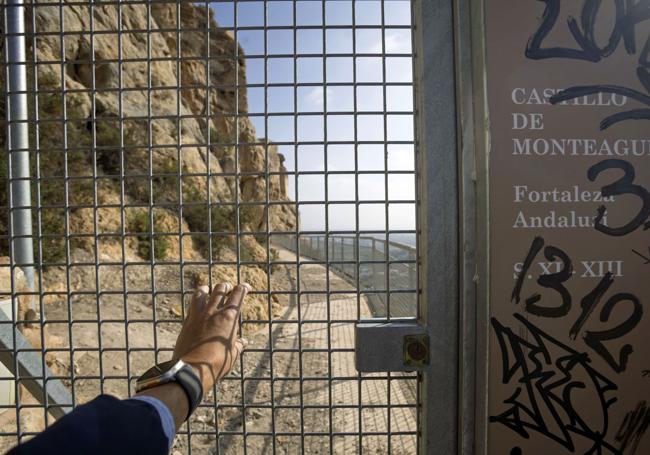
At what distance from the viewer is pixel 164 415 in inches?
40.4

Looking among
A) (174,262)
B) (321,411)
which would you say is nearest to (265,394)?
(321,411)

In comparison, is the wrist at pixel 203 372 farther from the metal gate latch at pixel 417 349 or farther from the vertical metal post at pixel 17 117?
the vertical metal post at pixel 17 117

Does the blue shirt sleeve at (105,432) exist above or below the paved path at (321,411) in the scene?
above

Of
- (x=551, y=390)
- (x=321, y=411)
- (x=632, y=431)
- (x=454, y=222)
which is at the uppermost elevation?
(x=454, y=222)

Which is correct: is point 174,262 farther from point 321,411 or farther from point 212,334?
point 321,411

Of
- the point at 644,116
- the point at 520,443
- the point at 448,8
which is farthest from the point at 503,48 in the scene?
the point at 520,443

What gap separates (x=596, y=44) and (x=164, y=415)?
236 centimetres

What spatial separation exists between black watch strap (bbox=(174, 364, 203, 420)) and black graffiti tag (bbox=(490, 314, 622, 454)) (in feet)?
4.35

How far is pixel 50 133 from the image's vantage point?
8789 mm

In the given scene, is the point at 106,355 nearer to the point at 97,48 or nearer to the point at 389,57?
the point at 389,57

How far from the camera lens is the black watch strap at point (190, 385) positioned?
117 centimetres

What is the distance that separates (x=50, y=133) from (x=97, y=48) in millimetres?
3140

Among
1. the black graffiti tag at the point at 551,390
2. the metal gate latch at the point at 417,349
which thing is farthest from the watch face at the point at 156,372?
the black graffiti tag at the point at 551,390

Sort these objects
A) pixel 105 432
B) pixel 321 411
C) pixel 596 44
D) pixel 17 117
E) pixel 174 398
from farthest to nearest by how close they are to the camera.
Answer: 1. pixel 321 411
2. pixel 17 117
3. pixel 596 44
4. pixel 174 398
5. pixel 105 432
